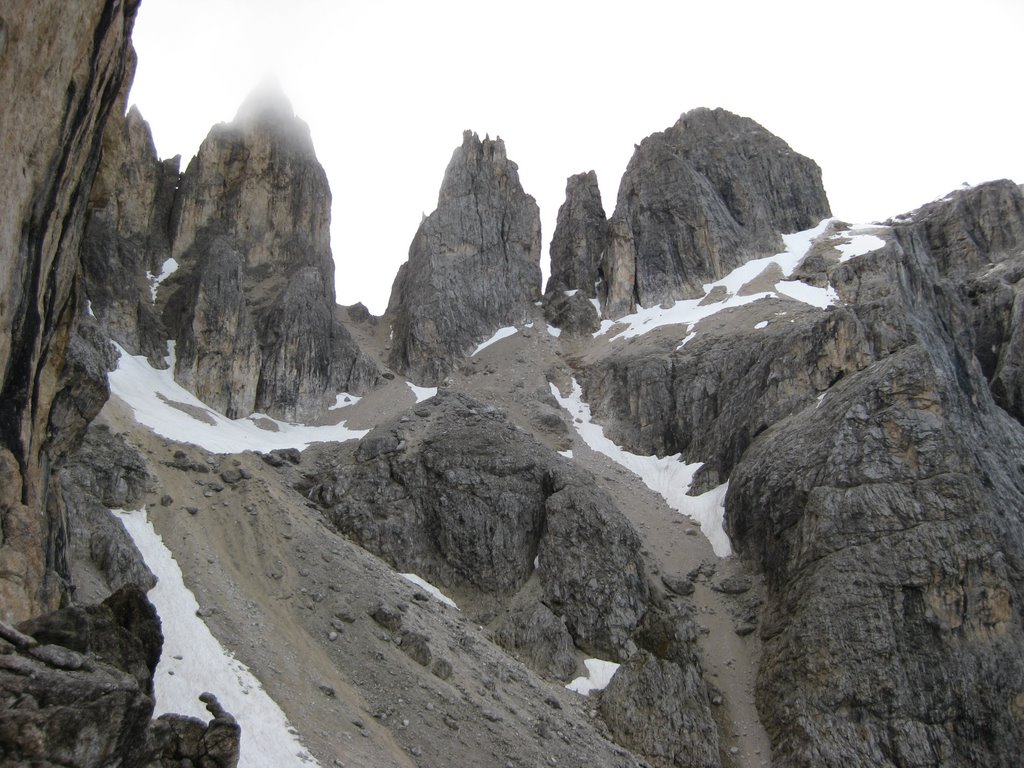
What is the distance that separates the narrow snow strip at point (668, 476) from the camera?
44719 mm

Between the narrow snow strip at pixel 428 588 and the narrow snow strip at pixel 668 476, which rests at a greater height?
the narrow snow strip at pixel 668 476

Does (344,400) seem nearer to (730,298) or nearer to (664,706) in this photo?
(730,298)

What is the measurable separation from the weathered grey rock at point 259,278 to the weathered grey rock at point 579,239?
2548 cm

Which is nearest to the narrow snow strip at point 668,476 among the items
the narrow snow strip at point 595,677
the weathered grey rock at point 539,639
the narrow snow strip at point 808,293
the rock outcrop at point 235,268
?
the narrow snow strip at point 595,677

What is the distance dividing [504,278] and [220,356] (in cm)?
3129

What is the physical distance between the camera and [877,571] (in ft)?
108

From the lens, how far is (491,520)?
1592 inches

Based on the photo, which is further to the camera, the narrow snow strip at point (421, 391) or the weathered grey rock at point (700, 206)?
the weathered grey rock at point (700, 206)

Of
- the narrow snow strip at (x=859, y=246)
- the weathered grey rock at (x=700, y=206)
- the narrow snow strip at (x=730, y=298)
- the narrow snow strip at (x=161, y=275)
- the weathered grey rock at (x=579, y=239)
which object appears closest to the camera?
the narrow snow strip at (x=161, y=275)

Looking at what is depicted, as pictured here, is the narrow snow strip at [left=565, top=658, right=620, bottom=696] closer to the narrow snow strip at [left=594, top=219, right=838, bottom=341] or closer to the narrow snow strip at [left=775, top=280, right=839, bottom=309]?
the narrow snow strip at [left=775, top=280, right=839, bottom=309]

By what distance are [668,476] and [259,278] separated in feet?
126

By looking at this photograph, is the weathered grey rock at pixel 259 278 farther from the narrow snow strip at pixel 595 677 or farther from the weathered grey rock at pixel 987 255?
the weathered grey rock at pixel 987 255

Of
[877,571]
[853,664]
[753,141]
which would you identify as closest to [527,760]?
[853,664]


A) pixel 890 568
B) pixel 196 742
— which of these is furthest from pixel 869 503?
pixel 196 742
